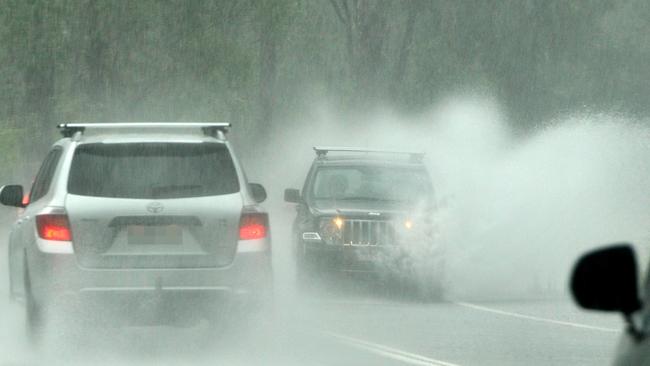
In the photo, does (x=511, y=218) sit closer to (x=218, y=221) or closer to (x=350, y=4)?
(x=218, y=221)

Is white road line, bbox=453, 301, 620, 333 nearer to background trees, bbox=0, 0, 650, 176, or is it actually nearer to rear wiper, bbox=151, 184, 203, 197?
rear wiper, bbox=151, 184, 203, 197

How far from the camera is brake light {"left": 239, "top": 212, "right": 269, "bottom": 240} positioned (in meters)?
11.9

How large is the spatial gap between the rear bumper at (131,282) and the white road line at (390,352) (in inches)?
52.7

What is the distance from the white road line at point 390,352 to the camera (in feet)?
39.7

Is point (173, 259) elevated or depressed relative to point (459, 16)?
depressed

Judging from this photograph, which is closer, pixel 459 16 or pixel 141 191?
pixel 141 191

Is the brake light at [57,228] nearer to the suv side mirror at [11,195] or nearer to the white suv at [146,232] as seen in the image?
the white suv at [146,232]

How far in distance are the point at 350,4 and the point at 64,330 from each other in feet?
140

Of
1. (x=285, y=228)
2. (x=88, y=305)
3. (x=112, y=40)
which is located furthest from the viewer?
(x=112, y=40)

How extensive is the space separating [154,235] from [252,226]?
2.36 ft

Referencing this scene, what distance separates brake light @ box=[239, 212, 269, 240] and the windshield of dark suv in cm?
849

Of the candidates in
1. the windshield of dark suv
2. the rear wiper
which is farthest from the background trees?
the rear wiper

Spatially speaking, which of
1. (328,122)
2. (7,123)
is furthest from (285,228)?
(328,122)

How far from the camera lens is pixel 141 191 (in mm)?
11852
